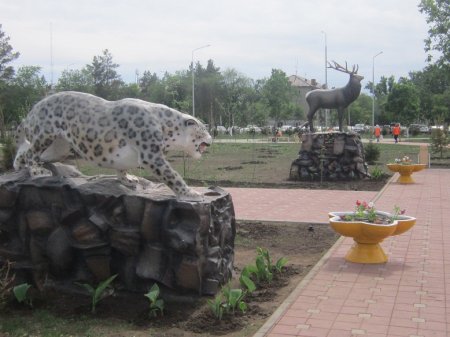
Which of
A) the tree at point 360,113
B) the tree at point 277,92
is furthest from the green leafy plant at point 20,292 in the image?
the tree at point 360,113

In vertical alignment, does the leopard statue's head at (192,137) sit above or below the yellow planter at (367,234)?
above

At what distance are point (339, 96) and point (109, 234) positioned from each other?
13.4 meters

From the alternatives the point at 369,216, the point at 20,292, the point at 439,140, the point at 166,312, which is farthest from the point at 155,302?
the point at 439,140

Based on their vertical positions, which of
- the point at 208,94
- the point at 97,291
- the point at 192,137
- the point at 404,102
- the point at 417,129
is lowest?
the point at 97,291

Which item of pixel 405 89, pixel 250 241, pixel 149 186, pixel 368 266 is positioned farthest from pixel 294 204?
pixel 405 89

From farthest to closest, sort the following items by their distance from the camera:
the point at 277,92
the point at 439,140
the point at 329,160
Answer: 1. the point at 277,92
2. the point at 439,140
3. the point at 329,160

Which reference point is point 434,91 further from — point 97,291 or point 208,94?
point 97,291

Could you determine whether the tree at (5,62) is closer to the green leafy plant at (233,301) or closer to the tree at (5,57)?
the tree at (5,57)

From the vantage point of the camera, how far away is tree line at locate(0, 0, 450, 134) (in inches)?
1932

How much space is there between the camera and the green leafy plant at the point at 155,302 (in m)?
5.22

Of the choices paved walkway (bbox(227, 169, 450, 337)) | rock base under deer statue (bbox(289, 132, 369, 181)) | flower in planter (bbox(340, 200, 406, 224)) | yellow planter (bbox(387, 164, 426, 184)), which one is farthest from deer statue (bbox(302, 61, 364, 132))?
flower in planter (bbox(340, 200, 406, 224))

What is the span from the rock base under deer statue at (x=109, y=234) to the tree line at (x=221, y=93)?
40.9m

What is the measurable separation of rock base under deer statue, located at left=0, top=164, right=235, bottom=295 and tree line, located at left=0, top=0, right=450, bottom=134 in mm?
40853

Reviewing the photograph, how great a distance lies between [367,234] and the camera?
6.91 m
